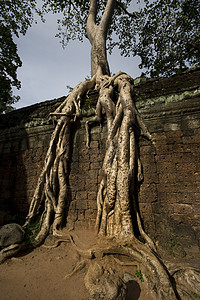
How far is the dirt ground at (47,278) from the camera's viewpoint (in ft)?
5.87

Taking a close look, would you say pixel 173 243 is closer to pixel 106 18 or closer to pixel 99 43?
pixel 99 43

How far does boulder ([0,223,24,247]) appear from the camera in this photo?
243cm

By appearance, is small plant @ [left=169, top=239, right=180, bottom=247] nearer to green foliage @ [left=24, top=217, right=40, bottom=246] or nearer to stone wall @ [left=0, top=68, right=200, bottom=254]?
stone wall @ [left=0, top=68, right=200, bottom=254]

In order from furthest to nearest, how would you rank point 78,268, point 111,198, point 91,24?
point 91,24 → point 111,198 → point 78,268

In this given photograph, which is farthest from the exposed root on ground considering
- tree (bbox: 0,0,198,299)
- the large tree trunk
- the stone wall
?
the large tree trunk

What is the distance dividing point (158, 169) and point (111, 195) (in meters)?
1.07

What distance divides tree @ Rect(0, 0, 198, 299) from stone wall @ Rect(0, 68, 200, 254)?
22 centimetres

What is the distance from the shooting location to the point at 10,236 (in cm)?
247

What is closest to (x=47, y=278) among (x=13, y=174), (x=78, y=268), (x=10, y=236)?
(x=78, y=268)

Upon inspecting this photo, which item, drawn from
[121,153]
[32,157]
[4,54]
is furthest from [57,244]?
[4,54]

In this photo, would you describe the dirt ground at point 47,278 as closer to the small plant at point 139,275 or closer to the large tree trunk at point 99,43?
the small plant at point 139,275

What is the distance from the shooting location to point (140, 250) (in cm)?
225

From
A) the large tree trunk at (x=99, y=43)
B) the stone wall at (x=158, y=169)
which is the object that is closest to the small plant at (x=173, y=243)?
the stone wall at (x=158, y=169)

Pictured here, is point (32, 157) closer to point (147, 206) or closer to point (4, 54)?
point (147, 206)
